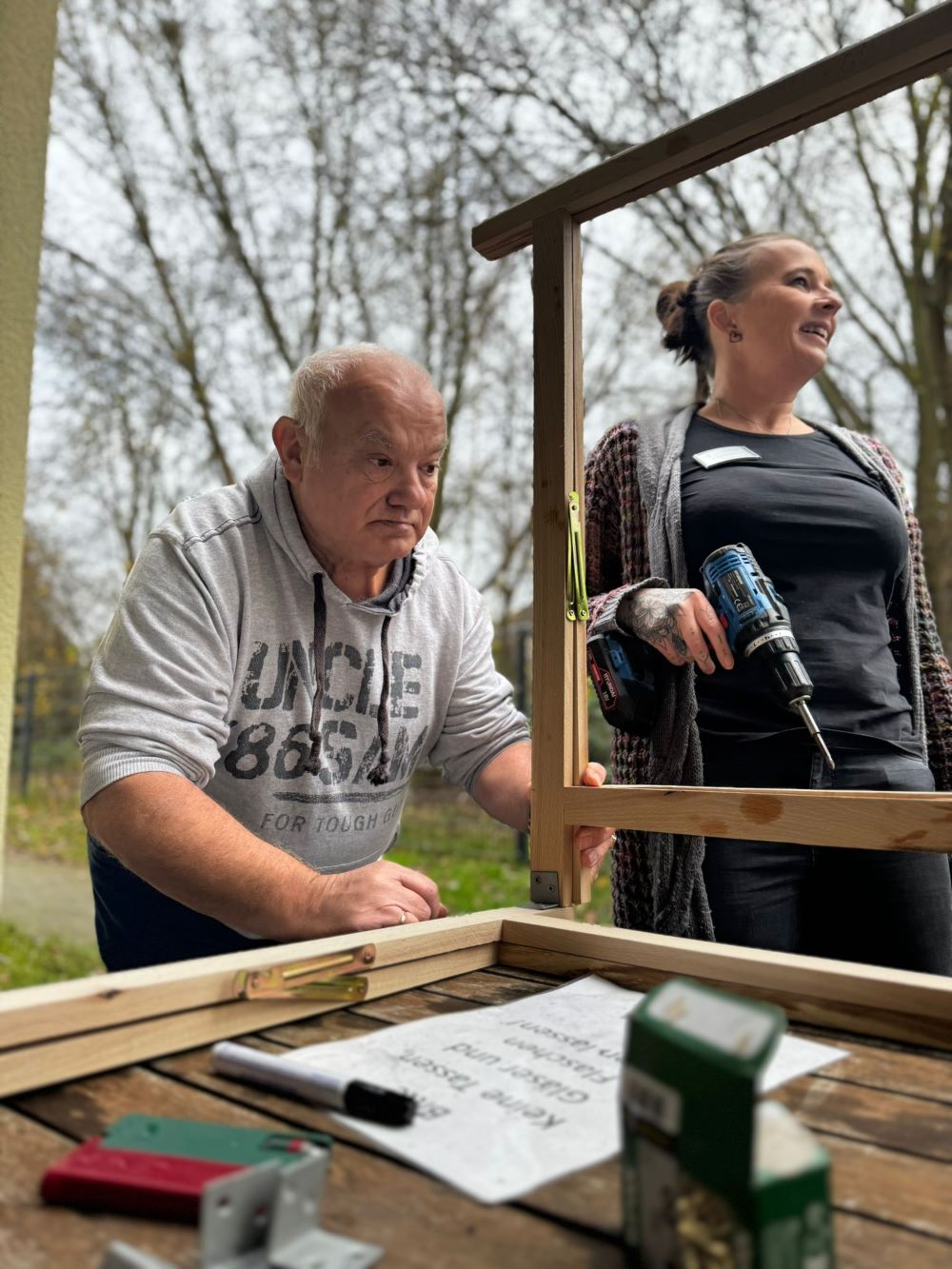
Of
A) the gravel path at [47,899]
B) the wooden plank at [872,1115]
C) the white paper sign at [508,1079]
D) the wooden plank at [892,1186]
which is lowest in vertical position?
the gravel path at [47,899]

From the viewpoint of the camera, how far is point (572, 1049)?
78 centimetres

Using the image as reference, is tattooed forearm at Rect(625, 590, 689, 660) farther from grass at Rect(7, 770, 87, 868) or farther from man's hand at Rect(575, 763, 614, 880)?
grass at Rect(7, 770, 87, 868)

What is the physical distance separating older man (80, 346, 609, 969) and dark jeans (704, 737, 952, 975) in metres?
0.26

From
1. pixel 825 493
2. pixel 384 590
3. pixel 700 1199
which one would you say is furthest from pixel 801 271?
pixel 700 1199

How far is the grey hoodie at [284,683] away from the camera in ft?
4.14

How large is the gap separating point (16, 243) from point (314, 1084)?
1.82 metres

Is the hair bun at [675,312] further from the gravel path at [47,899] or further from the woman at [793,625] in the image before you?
the gravel path at [47,899]

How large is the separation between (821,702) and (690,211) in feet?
10.5

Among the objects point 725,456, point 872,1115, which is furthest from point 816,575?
point 872,1115

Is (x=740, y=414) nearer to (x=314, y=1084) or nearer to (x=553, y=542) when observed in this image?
(x=553, y=542)

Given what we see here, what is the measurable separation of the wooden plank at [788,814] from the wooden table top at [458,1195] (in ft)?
0.68

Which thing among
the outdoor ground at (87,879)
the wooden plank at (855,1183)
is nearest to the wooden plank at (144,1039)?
the wooden plank at (855,1183)

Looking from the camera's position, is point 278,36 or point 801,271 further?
point 278,36

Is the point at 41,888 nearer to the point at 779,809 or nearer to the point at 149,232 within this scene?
the point at 149,232
